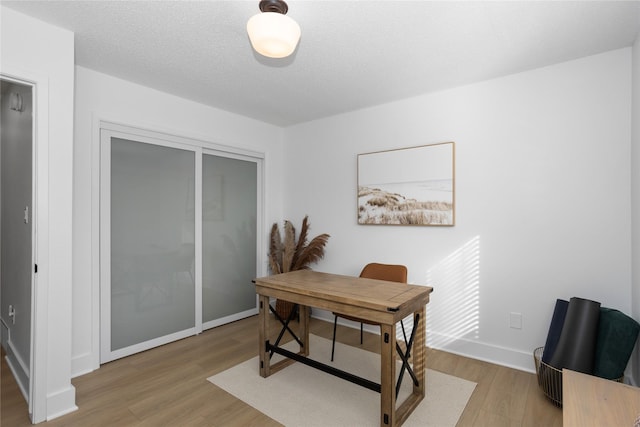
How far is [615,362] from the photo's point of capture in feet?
6.81

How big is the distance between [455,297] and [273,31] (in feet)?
8.99

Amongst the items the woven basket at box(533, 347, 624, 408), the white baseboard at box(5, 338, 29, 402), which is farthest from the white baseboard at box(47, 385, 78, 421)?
the woven basket at box(533, 347, 624, 408)

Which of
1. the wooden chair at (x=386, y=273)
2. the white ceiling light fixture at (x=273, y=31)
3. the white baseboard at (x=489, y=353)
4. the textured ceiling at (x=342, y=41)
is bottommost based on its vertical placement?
the white baseboard at (x=489, y=353)

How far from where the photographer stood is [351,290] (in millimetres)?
2211

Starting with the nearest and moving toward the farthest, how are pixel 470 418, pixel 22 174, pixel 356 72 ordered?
Answer: pixel 470 418
pixel 22 174
pixel 356 72

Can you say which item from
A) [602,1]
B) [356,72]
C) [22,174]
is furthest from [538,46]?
[22,174]

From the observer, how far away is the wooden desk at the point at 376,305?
186cm

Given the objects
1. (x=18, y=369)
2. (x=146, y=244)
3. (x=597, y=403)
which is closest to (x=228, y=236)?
(x=146, y=244)

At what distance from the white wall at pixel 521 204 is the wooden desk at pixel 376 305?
0.98 meters

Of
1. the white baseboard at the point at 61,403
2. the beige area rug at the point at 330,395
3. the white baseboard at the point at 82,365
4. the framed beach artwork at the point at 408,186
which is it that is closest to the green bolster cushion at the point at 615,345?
the beige area rug at the point at 330,395

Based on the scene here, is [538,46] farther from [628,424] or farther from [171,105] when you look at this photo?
[171,105]

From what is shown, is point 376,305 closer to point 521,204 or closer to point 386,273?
point 386,273

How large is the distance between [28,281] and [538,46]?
4057mm

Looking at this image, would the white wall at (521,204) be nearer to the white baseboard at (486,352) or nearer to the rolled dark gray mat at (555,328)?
the white baseboard at (486,352)
